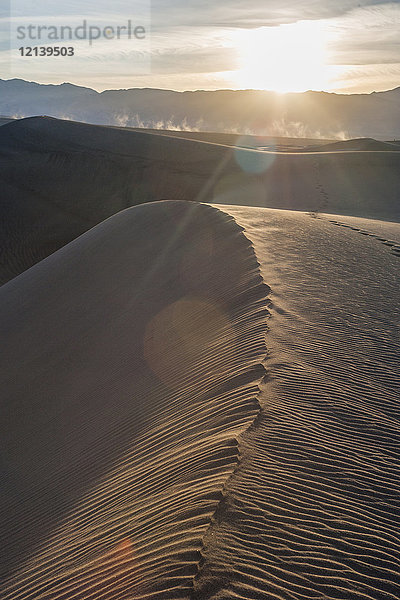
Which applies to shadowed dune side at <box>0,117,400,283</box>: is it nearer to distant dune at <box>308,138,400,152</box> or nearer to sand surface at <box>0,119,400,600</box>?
distant dune at <box>308,138,400,152</box>

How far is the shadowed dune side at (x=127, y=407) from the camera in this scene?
3.49 meters

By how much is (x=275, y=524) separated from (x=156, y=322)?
503 cm

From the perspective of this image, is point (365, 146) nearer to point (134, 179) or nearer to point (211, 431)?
point (134, 179)

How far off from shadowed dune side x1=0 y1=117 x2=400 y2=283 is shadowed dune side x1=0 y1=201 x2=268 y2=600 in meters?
12.9

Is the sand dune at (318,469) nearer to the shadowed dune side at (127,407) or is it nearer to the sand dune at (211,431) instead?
the sand dune at (211,431)

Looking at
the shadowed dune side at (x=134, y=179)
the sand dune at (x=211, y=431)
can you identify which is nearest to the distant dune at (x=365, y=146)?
the shadowed dune side at (x=134, y=179)

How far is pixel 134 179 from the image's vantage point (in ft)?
98.6

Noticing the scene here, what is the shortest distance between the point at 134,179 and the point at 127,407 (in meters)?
25.2

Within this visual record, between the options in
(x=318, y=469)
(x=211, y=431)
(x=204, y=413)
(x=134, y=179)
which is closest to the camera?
(x=318, y=469)

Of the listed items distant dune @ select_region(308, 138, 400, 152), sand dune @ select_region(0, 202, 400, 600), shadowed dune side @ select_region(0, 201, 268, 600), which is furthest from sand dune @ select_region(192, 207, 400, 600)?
distant dune @ select_region(308, 138, 400, 152)

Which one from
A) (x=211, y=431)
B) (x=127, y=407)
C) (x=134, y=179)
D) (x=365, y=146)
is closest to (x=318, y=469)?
(x=211, y=431)

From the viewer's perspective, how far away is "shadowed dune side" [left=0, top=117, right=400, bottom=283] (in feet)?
84.2

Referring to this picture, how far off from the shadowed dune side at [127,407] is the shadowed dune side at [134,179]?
12.9 metres

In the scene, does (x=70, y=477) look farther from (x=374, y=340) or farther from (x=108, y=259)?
(x=108, y=259)
